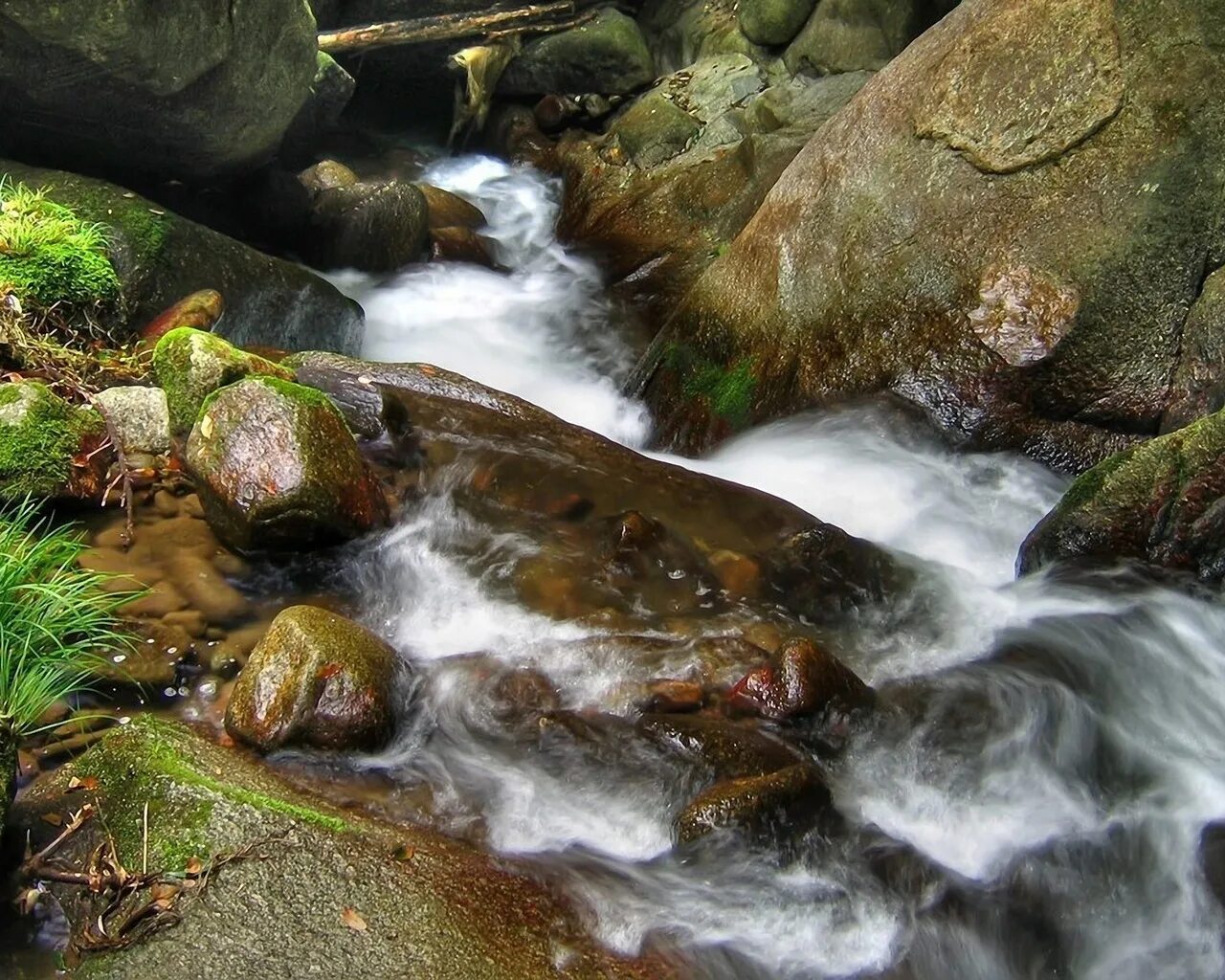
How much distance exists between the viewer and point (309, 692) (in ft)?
12.8

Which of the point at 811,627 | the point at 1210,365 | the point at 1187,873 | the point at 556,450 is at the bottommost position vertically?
the point at 556,450

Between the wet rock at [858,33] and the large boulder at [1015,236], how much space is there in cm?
363

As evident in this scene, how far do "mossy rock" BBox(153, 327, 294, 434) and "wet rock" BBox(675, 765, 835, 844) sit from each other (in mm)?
3391

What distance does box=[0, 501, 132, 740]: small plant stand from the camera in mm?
3545

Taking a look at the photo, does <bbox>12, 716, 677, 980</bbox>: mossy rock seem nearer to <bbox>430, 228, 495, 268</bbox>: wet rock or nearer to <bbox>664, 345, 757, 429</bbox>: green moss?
<bbox>664, 345, 757, 429</bbox>: green moss

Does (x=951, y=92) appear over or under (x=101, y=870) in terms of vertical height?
over

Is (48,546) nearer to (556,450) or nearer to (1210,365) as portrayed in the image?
(556,450)

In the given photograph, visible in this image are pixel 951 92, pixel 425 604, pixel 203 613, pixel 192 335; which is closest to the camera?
pixel 203 613

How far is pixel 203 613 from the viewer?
4602 millimetres

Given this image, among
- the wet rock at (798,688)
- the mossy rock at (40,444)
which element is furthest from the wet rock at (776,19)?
the mossy rock at (40,444)

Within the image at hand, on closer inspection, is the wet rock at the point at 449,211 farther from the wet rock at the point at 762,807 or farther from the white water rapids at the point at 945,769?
the wet rock at the point at 762,807

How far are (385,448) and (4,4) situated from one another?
10.7 feet

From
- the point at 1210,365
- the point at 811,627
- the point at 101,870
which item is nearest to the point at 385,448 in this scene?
the point at 811,627

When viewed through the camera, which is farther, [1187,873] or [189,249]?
[189,249]
